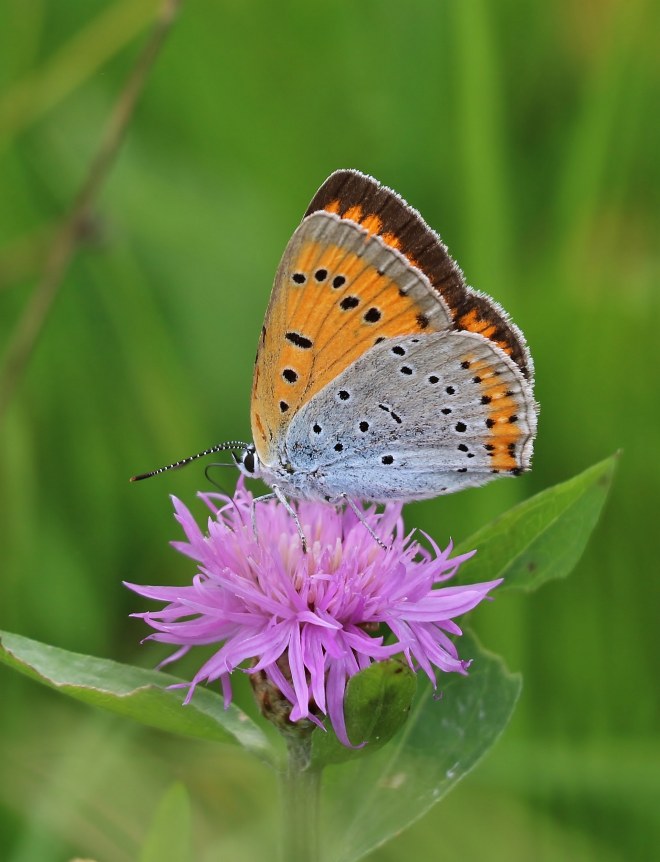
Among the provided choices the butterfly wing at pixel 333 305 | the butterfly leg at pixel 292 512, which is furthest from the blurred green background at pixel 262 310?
the butterfly wing at pixel 333 305

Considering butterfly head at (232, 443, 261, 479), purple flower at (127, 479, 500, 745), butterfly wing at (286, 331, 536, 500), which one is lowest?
purple flower at (127, 479, 500, 745)

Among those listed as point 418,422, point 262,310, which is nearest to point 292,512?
point 418,422

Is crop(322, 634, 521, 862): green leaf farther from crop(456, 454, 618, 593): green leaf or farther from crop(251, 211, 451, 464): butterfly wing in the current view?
crop(251, 211, 451, 464): butterfly wing

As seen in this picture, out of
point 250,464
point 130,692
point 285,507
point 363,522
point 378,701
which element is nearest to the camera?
point 378,701

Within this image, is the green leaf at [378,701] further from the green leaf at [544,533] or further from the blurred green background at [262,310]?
the blurred green background at [262,310]

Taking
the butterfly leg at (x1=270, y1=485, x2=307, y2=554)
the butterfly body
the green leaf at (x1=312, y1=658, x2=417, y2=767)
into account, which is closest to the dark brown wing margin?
the butterfly body

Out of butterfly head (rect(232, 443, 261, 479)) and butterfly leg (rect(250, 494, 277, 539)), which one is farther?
butterfly head (rect(232, 443, 261, 479))

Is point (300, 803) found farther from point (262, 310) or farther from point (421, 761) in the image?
point (262, 310)
